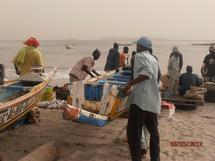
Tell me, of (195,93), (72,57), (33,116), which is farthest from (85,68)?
(72,57)

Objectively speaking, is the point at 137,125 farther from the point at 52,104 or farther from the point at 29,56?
the point at 52,104

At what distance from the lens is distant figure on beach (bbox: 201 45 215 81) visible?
12.0m

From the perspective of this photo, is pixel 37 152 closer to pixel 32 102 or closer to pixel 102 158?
pixel 102 158

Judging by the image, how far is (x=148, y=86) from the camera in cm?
533

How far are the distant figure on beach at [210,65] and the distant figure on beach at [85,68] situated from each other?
481cm

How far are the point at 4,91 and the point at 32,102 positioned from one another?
0.86 m

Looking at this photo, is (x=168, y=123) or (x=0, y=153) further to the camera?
(x=168, y=123)

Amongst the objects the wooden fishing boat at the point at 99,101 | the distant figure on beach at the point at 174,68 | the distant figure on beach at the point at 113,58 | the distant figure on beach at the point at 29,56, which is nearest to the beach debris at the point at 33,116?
the distant figure on beach at the point at 29,56

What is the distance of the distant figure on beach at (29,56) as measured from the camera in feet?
28.2

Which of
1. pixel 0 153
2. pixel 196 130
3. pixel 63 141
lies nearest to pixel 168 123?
pixel 196 130

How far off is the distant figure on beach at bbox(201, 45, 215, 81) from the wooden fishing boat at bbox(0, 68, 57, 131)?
5.49 metres

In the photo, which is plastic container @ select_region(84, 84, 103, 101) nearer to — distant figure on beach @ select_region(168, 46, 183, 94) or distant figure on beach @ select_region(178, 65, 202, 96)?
distant figure on beach @ select_region(178, 65, 202, 96)

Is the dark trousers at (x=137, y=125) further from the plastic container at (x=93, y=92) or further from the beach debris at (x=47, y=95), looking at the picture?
the beach debris at (x=47, y=95)

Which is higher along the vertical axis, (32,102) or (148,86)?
(148,86)
